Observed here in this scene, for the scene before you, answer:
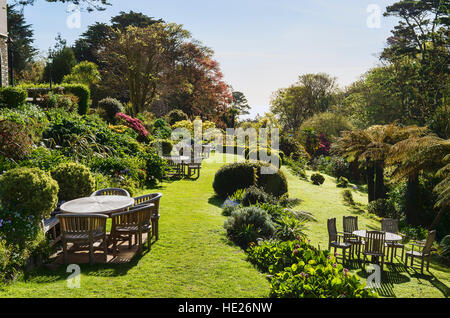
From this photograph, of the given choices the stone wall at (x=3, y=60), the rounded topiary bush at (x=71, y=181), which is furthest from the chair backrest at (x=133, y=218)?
the stone wall at (x=3, y=60)

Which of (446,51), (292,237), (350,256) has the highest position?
(446,51)

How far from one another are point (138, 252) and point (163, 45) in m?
24.5

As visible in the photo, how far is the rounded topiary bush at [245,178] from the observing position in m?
11.9

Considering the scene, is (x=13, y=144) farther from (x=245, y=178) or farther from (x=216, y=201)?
(x=245, y=178)

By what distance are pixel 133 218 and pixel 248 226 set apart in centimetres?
258

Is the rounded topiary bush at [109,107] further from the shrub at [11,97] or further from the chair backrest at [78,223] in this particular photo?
the chair backrest at [78,223]

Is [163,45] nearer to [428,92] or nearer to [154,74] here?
[154,74]

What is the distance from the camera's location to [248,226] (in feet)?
25.3

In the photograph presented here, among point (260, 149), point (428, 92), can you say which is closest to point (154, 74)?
point (260, 149)

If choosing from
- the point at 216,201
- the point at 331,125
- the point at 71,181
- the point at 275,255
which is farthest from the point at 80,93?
the point at 331,125

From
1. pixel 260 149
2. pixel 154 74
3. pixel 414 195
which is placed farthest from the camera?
pixel 154 74

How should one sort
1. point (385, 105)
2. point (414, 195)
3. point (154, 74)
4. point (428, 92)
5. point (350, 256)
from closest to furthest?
point (350, 256)
point (414, 195)
point (428, 92)
point (154, 74)
point (385, 105)

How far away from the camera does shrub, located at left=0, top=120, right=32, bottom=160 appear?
7.98 m
